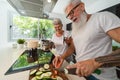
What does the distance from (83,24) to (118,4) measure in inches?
52.9

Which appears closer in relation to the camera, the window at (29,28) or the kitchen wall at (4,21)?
the kitchen wall at (4,21)

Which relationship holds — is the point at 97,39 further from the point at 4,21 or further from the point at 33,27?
the point at 33,27

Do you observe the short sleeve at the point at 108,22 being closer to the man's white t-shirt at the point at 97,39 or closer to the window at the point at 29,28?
the man's white t-shirt at the point at 97,39

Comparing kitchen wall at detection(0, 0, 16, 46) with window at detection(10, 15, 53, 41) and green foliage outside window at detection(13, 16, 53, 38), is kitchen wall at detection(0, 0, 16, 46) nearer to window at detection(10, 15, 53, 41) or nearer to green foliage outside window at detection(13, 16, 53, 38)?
window at detection(10, 15, 53, 41)

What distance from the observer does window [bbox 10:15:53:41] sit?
4141 mm

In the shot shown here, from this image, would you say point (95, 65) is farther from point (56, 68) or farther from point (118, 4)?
point (118, 4)

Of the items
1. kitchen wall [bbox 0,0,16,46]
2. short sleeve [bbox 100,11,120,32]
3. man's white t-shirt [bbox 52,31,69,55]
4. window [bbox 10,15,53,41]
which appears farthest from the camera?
window [bbox 10,15,53,41]

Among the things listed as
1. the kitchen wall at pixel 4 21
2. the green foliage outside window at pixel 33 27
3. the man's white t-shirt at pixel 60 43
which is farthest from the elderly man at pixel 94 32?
the green foliage outside window at pixel 33 27

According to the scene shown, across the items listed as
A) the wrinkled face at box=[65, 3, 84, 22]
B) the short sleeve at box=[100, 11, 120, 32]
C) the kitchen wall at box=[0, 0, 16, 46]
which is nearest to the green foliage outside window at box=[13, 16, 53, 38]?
the kitchen wall at box=[0, 0, 16, 46]

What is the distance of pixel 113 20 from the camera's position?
0.79 meters

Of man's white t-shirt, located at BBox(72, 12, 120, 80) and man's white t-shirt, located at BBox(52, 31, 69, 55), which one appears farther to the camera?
man's white t-shirt, located at BBox(52, 31, 69, 55)

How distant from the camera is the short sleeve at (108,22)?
2.52 ft

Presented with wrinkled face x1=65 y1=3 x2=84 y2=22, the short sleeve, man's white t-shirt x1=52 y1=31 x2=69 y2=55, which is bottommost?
man's white t-shirt x1=52 y1=31 x2=69 y2=55

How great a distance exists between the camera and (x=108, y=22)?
0.79 meters
